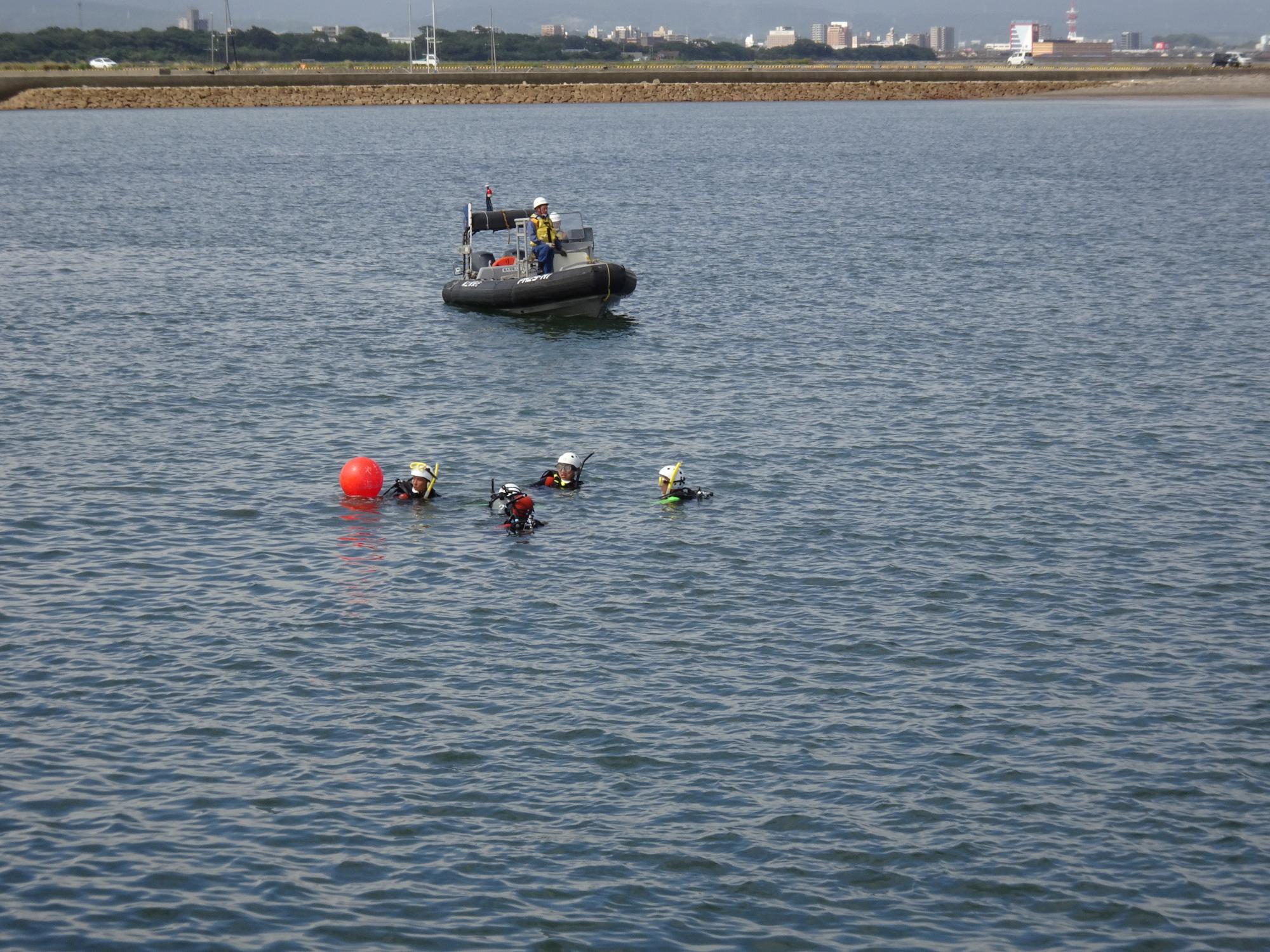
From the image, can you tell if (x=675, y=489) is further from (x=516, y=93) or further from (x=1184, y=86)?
(x=1184, y=86)

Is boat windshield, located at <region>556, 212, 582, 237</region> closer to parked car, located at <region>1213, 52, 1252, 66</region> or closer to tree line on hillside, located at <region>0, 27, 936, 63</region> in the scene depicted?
parked car, located at <region>1213, 52, 1252, 66</region>

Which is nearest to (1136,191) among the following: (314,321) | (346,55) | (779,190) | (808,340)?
(779,190)

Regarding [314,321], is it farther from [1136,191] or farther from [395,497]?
[1136,191]

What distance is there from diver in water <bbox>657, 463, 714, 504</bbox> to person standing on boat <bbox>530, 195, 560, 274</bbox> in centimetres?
1337

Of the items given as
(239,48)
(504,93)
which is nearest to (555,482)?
(504,93)

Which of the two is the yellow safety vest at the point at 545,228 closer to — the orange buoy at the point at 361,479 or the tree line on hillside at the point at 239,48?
the orange buoy at the point at 361,479

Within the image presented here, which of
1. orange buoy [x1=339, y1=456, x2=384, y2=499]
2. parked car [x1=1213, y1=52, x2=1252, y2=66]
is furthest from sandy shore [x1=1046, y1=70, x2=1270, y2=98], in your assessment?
orange buoy [x1=339, y1=456, x2=384, y2=499]

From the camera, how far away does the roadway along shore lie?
12812 centimetres

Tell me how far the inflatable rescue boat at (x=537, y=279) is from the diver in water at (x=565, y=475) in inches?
514

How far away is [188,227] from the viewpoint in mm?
57375

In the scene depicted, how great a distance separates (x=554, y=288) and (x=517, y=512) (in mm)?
15825

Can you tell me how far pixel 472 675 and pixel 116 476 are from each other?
10488 millimetres

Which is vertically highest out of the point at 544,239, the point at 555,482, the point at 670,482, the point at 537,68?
the point at 537,68

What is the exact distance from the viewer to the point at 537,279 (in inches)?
1399
